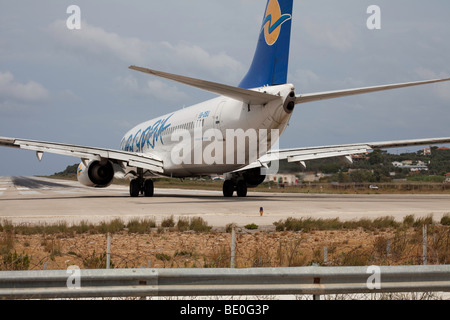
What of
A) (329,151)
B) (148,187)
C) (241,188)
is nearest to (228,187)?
(241,188)

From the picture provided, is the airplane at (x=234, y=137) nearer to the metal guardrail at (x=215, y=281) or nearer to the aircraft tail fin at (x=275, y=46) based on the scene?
the aircraft tail fin at (x=275, y=46)

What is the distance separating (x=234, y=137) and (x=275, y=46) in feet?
14.0

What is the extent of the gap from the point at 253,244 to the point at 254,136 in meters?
11.2

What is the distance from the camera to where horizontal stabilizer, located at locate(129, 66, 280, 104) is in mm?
16664

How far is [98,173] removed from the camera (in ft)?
92.8

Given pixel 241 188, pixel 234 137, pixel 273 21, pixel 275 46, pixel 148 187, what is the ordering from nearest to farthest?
pixel 275 46, pixel 273 21, pixel 234 137, pixel 241 188, pixel 148 187

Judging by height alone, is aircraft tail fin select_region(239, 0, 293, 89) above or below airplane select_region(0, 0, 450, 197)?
above

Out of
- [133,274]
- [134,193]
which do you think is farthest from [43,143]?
[133,274]

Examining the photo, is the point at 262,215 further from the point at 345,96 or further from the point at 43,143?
the point at 43,143

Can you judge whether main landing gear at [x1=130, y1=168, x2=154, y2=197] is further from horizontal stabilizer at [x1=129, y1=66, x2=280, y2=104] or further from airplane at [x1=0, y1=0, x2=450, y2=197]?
horizontal stabilizer at [x1=129, y1=66, x2=280, y2=104]

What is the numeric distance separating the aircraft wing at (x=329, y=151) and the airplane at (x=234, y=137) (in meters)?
0.05

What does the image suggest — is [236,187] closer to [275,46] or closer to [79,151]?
[79,151]

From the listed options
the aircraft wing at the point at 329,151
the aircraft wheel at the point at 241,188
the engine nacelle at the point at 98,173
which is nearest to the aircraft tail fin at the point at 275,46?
the aircraft wing at the point at 329,151

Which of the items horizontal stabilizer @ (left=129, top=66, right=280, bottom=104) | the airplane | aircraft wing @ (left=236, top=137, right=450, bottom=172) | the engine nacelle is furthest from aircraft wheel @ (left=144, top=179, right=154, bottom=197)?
horizontal stabilizer @ (left=129, top=66, right=280, bottom=104)
